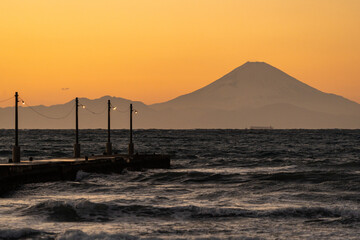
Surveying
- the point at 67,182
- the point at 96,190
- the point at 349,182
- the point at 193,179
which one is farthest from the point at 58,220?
the point at 349,182

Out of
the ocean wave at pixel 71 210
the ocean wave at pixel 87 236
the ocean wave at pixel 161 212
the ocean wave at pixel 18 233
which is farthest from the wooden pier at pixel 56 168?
the ocean wave at pixel 87 236

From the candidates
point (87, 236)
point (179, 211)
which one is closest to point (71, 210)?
point (179, 211)

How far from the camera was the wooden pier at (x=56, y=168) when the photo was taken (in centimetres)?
3812

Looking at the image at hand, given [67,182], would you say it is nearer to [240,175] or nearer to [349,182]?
[240,175]

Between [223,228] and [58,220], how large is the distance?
24.2 ft

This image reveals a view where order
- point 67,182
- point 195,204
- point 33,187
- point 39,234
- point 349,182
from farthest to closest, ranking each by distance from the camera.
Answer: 1. point 349,182
2. point 67,182
3. point 33,187
4. point 195,204
5. point 39,234

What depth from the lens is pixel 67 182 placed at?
1702 inches

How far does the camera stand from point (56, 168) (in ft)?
142

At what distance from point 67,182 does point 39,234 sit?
20.0 meters

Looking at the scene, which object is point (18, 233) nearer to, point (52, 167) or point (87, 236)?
point (87, 236)

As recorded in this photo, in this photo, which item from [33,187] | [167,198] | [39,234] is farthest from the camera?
[33,187]

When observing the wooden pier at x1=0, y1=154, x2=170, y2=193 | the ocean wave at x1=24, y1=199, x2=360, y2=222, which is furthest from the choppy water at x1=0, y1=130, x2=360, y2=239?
the wooden pier at x1=0, y1=154, x2=170, y2=193

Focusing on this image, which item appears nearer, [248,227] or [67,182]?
[248,227]

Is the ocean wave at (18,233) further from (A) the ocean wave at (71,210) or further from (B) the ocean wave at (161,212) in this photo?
(B) the ocean wave at (161,212)
